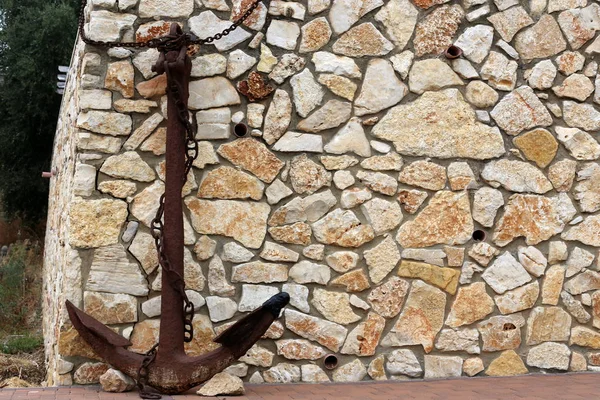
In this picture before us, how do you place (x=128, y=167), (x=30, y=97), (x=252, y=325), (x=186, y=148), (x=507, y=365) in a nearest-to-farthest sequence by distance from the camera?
(x=252, y=325)
(x=186, y=148)
(x=128, y=167)
(x=507, y=365)
(x=30, y=97)

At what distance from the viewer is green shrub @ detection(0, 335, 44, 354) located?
25.6 ft

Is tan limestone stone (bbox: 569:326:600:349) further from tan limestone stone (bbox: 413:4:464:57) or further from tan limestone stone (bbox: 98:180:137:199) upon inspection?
tan limestone stone (bbox: 98:180:137:199)

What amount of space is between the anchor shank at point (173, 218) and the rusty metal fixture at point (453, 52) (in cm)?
178

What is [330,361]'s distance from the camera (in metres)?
4.46

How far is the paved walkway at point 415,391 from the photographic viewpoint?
12.7 ft

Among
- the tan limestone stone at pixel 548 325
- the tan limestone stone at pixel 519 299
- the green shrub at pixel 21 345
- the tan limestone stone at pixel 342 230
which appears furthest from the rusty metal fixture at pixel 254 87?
the green shrub at pixel 21 345

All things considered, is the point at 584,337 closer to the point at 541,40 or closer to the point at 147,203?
the point at 541,40

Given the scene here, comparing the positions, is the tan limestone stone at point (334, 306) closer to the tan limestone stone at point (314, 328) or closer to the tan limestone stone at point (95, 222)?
the tan limestone stone at point (314, 328)

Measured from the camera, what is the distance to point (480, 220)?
4684 millimetres

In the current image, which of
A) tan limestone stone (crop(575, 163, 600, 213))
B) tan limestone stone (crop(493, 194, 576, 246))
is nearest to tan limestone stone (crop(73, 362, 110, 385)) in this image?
tan limestone stone (crop(493, 194, 576, 246))

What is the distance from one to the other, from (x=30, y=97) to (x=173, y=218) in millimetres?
10936

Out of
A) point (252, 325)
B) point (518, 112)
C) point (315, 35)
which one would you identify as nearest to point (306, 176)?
point (315, 35)

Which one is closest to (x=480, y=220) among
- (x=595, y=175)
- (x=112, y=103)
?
(x=595, y=175)

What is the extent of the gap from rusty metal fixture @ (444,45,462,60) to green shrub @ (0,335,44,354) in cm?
570
